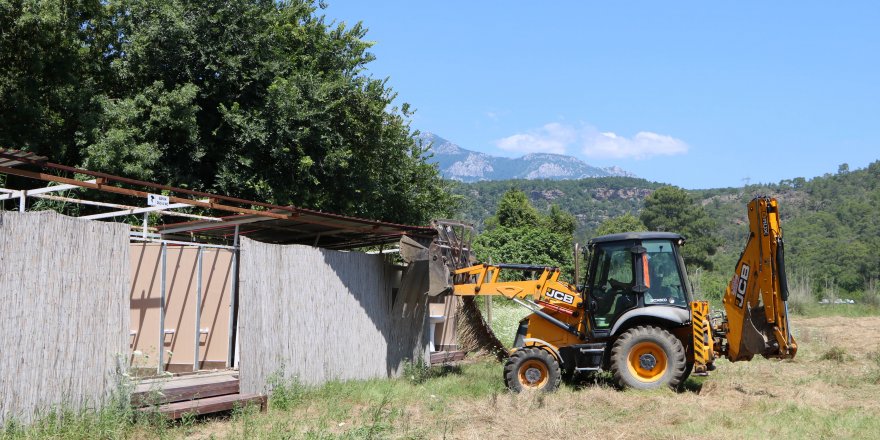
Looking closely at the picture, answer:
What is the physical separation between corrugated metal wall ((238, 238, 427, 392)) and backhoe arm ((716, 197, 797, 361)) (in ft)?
16.7

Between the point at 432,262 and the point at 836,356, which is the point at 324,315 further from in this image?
the point at 836,356

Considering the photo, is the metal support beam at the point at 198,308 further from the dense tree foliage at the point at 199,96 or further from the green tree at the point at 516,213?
the green tree at the point at 516,213

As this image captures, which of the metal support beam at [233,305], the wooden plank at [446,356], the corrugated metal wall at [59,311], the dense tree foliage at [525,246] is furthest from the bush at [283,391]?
the dense tree foliage at [525,246]

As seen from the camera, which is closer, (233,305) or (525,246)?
(233,305)

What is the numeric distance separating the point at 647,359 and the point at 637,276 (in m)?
1.18

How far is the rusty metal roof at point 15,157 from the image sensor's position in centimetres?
860

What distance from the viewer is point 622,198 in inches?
5645

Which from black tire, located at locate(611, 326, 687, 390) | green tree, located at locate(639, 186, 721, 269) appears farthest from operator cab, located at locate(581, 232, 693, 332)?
green tree, located at locate(639, 186, 721, 269)

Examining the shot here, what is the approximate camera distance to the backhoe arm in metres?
10.7

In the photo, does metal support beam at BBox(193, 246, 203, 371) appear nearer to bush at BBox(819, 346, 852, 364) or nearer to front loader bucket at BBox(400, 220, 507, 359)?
front loader bucket at BBox(400, 220, 507, 359)

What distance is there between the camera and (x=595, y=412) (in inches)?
386

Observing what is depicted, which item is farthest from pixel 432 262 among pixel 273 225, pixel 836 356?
pixel 836 356

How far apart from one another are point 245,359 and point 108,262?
7.68 ft

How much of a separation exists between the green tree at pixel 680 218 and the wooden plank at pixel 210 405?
198ft
